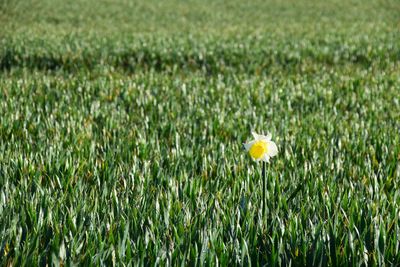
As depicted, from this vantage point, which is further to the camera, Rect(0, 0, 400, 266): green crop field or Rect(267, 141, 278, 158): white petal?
Rect(267, 141, 278, 158): white petal

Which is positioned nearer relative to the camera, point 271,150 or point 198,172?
point 271,150

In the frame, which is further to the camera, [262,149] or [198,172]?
[198,172]

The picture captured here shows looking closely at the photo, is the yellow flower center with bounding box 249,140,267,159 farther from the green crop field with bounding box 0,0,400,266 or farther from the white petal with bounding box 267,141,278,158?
the green crop field with bounding box 0,0,400,266

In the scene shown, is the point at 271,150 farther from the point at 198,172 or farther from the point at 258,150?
the point at 198,172

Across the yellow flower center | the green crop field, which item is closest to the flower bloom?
the yellow flower center

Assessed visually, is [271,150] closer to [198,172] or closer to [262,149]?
[262,149]

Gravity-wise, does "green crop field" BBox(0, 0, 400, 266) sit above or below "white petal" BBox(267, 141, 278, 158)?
below

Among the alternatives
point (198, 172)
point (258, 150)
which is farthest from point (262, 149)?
point (198, 172)

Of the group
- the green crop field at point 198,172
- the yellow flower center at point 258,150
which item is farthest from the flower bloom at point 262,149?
the green crop field at point 198,172

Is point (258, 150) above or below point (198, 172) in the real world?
above

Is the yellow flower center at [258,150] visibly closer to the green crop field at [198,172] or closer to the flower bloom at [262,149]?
the flower bloom at [262,149]

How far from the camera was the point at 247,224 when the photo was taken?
241 centimetres

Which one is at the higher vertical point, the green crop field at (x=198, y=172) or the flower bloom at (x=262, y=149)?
the flower bloom at (x=262, y=149)

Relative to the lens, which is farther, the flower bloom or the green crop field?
the flower bloom
